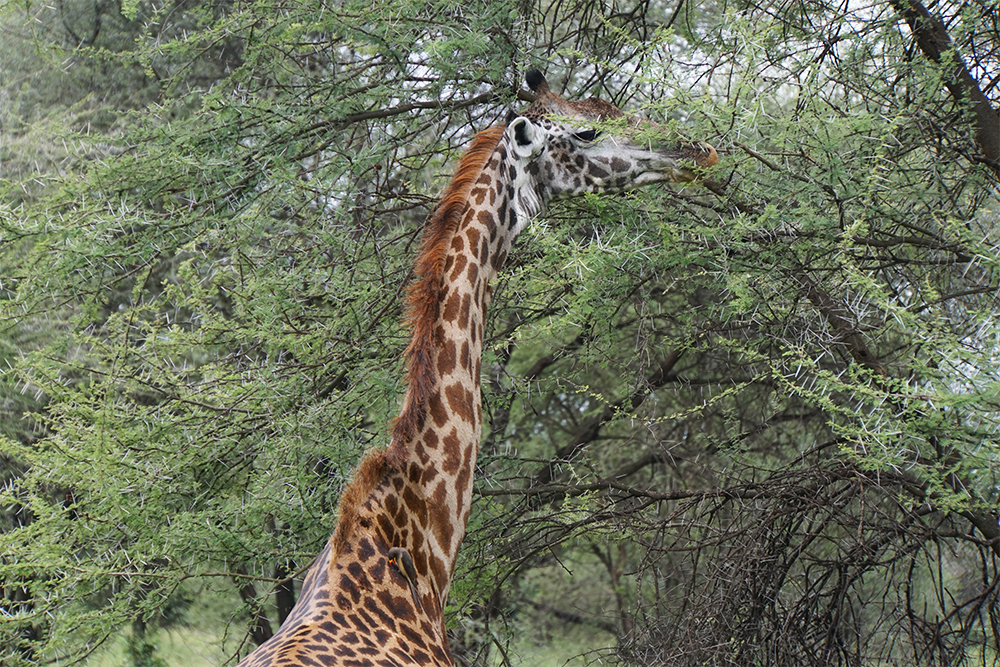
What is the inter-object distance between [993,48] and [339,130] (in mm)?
3548

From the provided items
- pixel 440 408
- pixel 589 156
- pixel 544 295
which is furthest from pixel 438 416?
pixel 544 295

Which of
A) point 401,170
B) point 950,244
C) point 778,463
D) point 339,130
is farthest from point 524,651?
point 950,244

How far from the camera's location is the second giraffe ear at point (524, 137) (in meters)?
4.37

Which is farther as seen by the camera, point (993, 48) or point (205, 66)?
point (205, 66)

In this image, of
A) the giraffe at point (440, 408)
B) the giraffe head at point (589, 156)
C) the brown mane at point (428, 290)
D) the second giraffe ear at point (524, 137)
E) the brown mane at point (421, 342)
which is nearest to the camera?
the giraffe at point (440, 408)

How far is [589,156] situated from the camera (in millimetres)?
4547

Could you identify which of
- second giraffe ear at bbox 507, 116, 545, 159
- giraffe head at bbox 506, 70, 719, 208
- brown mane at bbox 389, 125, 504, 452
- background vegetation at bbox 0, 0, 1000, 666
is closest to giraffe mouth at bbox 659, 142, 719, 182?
giraffe head at bbox 506, 70, 719, 208

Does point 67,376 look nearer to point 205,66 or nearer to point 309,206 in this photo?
point 205,66

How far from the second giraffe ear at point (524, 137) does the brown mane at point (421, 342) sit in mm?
137

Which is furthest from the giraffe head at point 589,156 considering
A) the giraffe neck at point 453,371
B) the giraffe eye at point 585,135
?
the giraffe neck at point 453,371

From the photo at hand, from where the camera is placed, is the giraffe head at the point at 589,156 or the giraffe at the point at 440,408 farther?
the giraffe head at the point at 589,156

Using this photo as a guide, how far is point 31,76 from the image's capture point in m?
9.88

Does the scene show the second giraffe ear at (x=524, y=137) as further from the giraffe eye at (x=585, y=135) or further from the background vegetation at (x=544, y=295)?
the background vegetation at (x=544, y=295)

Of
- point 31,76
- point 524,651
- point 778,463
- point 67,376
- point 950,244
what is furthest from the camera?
point 524,651
